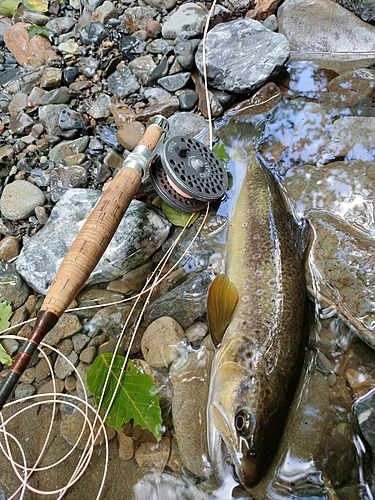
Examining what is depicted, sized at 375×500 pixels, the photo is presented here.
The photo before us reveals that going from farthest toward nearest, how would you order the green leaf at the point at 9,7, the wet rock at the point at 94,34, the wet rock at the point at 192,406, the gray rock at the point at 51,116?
the green leaf at the point at 9,7 < the wet rock at the point at 94,34 < the gray rock at the point at 51,116 < the wet rock at the point at 192,406

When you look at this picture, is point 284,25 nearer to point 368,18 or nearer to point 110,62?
point 368,18

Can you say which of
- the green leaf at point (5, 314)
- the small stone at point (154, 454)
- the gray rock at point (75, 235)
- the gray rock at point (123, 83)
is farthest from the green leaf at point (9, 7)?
the small stone at point (154, 454)

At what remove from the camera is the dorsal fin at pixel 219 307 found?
10.6ft

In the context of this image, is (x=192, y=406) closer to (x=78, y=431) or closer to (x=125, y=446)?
(x=125, y=446)

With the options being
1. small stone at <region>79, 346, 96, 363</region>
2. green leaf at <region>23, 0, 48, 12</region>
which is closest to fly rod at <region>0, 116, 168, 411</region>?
small stone at <region>79, 346, 96, 363</region>

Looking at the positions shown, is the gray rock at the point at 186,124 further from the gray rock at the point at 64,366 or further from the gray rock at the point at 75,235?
the gray rock at the point at 64,366

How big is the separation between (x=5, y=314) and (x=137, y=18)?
4.52 meters

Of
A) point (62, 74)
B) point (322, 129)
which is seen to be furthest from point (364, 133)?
point (62, 74)

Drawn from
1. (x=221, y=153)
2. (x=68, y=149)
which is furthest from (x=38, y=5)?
(x=221, y=153)

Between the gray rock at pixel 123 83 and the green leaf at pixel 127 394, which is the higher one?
the gray rock at pixel 123 83

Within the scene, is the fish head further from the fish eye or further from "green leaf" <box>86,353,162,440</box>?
"green leaf" <box>86,353,162,440</box>

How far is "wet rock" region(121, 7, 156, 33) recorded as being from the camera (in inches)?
228

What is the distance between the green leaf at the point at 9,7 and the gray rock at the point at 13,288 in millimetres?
5136

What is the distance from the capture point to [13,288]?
3.78 metres
